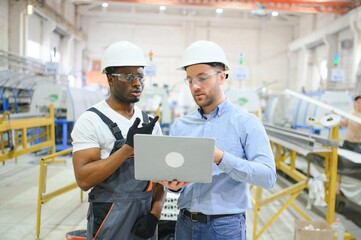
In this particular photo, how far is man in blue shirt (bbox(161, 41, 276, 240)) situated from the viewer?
1368 mm

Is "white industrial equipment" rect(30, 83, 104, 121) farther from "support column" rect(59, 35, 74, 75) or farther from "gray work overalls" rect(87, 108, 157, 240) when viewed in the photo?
"gray work overalls" rect(87, 108, 157, 240)

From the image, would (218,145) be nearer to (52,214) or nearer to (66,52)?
(52,214)

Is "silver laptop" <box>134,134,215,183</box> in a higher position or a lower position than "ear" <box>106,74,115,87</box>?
lower

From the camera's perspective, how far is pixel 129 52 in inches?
60.6

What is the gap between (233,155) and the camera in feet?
4.22

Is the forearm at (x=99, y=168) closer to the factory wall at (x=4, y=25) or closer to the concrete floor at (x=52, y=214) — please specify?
the concrete floor at (x=52, y=214)

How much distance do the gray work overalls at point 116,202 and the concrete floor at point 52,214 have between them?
7.22ft

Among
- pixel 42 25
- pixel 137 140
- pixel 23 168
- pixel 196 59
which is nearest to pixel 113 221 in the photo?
pixel 137 140

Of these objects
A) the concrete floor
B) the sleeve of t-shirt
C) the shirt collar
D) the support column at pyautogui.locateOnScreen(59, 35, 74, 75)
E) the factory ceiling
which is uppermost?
the factory ceiling

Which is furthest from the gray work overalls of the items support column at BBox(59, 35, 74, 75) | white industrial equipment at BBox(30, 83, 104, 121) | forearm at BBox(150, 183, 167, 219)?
support column at BBox(59, 35, 74, 75)

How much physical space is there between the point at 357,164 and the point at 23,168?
5.75m

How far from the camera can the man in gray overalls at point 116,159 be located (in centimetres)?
136

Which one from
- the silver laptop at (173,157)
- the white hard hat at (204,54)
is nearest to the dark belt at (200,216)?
the silver laptop at (173,157)

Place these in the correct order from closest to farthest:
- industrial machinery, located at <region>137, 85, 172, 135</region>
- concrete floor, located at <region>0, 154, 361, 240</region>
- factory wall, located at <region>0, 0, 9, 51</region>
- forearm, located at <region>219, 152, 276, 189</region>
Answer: forearm, located at <region>219, 152, 276, 189</region>, concrete floor, located at <region>0, 154, 361, 240</region>, industrial machinery, located at <region>137, 85, 172, 135</region>, factory wall, located at <region>0, 0, 9, 51</region>
